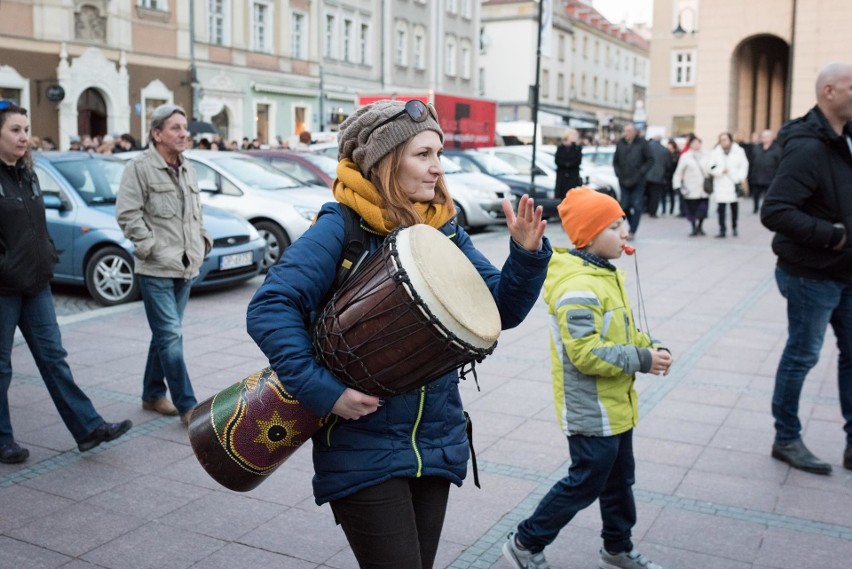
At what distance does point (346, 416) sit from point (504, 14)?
6672 cm

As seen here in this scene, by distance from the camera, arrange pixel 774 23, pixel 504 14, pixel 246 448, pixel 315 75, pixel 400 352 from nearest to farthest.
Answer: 1. pixel 400 352
2. pixel 246 448
3. pixel 774 23
4. pixel 315 75
5. pixel 504 14

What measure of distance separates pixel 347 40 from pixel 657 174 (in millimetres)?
26730

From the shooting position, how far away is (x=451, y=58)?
173 ft

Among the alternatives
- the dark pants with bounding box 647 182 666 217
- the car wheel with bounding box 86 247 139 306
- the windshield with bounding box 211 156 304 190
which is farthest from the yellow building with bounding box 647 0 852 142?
the car wheel with bounding box 86 247 139 306

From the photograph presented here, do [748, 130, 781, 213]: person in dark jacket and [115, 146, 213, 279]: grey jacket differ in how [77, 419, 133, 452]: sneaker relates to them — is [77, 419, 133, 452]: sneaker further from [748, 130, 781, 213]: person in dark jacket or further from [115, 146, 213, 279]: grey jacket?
[748, 130, 781, 213]: person in dark jacket

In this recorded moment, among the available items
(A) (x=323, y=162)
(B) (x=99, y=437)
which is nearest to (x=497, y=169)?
(A) (x=323, y=162)

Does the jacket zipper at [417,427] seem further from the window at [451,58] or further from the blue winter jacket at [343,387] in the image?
the window at [451,58]

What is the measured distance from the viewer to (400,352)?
2387mm

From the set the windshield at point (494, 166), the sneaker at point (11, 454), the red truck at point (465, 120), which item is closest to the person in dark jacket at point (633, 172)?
the windshield at point (494, 166)

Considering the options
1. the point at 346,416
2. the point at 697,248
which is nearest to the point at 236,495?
the point at 346,416

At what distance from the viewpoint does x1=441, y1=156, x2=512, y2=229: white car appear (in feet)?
55.2

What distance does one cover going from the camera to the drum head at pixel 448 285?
2.35 meters

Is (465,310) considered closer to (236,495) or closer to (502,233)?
(236,495)

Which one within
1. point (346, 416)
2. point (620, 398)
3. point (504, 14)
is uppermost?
point (504, 14)
